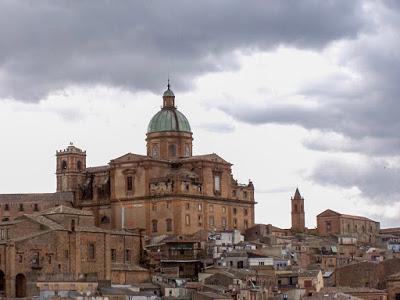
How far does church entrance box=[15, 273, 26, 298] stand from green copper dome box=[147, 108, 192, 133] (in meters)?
36.6

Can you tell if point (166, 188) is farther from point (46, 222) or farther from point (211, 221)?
point (46, 222)

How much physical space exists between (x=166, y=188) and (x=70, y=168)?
52.5ft

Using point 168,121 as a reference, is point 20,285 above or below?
below

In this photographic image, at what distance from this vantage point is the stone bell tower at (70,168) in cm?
11369

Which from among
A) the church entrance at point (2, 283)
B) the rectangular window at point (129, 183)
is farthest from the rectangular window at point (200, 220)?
the church entrance at point (2, 283)

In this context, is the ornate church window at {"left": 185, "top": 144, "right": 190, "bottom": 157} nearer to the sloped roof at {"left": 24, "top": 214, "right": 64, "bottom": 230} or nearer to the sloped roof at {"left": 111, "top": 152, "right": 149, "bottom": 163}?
the sloped roof at {"left": 111, "top": 152, "right": 149, "bottom": 163}

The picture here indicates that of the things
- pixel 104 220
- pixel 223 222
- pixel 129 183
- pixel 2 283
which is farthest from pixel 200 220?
pixel 2 283

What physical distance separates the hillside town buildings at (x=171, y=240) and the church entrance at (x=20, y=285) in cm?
7

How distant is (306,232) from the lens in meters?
124

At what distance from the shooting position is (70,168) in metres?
115

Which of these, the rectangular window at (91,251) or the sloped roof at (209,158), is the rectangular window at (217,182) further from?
the rectangular window at (91,251)

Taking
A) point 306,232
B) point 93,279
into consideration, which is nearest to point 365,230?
point 306,232

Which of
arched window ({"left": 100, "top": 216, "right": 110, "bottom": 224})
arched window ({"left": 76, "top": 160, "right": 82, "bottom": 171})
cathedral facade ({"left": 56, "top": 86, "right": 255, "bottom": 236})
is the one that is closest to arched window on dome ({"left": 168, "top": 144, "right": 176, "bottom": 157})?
cathedral facade ({"left": 56, "top": 86, "right": 255, "bottom": 236})

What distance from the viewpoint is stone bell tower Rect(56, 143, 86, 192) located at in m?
114
